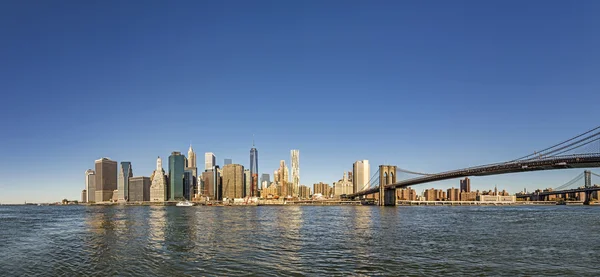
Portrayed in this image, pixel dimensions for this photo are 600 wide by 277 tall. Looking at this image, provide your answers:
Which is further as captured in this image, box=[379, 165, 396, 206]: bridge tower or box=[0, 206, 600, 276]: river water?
box=[379, 165, 396, 206]: bridge tower

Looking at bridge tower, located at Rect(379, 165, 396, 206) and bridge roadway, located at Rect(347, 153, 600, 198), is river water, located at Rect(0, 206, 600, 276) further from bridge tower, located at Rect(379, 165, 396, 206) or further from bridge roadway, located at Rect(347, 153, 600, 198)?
bridge tower, located at Rect(379, 165, 396, 206)

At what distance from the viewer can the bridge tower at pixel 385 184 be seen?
6611 inches

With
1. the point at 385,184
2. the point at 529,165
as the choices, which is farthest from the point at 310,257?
the point at 385,184

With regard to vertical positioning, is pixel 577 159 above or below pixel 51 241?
above

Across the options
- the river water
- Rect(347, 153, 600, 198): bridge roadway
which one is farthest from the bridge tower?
the river water

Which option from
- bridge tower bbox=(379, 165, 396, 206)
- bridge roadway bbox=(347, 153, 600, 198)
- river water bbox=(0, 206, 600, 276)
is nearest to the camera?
river water bbox=(0, 206, 600, 276)

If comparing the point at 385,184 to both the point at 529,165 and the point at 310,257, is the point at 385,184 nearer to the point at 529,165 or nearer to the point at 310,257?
the point at 529,165

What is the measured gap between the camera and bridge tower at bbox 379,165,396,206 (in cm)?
16793

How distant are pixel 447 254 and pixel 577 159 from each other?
62019mm

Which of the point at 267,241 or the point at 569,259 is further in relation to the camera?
the point at 267,241

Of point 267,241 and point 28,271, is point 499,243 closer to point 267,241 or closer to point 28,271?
point 267,241

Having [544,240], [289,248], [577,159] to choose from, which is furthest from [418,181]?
[289,248]

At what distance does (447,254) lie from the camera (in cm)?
2786

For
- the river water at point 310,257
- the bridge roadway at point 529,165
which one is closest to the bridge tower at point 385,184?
the bridge roadway at point 529,165
